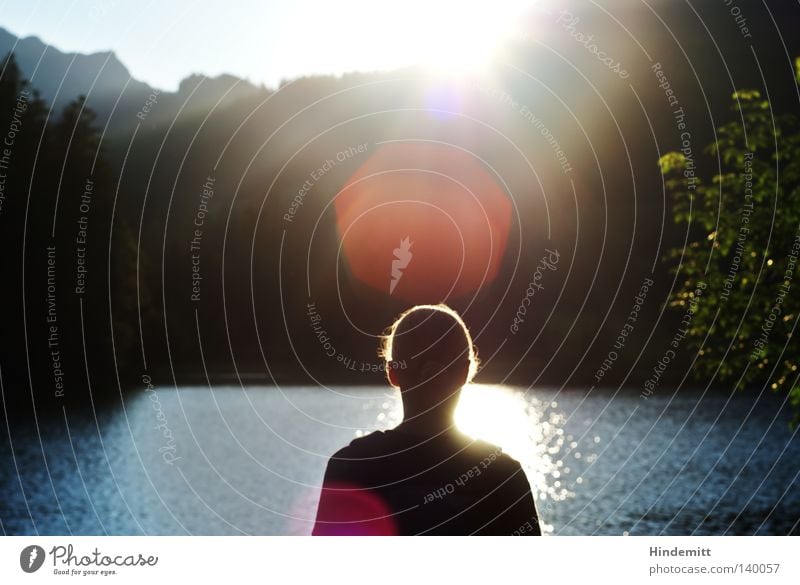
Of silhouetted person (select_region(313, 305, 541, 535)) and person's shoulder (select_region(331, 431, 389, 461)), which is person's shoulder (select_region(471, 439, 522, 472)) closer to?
silhouetted person (select_region(313, 305, 541, 535))

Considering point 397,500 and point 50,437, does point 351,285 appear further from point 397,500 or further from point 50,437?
point 397,500

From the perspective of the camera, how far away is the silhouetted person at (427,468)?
4176mm

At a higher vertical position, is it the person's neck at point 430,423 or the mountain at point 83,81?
the mountain at point 83,81

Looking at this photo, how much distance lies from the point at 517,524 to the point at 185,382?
94.1 m

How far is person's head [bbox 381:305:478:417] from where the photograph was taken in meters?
4.41

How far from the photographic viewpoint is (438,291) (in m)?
78.2

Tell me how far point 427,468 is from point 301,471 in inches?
1694

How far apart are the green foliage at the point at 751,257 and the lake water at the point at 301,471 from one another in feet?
22.9

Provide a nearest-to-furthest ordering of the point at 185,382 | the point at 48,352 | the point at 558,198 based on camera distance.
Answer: the point at 48,352 < the point at 185,382 < the point at 558,198

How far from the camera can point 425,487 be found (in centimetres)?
432

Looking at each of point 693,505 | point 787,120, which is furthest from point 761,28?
point 787,120

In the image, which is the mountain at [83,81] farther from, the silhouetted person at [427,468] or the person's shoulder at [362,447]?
the person's shoulder at [362,447]

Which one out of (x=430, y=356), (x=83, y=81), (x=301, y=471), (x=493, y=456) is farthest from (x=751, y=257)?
(x=83, y=81)

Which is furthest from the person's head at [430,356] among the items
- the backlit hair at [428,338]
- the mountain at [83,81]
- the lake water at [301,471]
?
the lake water at [301,471]
